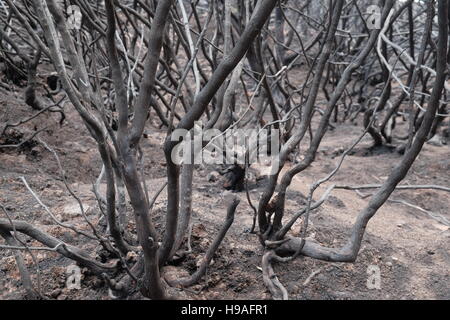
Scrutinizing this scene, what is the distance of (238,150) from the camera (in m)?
2.58

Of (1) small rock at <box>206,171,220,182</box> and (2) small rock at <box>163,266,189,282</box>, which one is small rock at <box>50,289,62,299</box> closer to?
(2) small rock at <box>163,266,189,282</box>

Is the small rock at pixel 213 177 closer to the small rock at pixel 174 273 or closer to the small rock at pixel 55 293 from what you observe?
the small rock at pixel 174 273

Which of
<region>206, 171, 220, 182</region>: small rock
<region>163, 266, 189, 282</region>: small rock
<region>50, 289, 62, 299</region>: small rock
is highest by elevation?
<region>206, 171, 220, 182</region>: small rock

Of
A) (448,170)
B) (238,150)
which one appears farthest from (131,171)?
(448,170)

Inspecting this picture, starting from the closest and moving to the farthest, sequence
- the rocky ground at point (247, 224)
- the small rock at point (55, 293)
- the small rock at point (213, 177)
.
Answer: the small rock at point (55, 293)
the rocky ground at point (247, 224)
the small rock at point (213, 177)

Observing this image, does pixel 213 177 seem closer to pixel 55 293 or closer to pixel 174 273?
pixel 174 273

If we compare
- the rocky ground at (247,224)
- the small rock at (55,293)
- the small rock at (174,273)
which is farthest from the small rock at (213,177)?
the small rock at (55,293)

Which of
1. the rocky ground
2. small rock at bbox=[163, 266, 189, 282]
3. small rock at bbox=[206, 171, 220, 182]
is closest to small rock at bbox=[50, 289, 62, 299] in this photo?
the rocky ground

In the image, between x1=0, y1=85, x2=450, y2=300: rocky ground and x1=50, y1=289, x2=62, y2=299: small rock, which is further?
x1=0, y1=85, x2=450, y2=300: rocky ground

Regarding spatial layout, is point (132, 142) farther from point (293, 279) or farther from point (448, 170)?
point (448, 170)

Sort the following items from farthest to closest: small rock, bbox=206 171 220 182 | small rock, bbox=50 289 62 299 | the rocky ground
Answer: small rock, bbox=206 171 220 182 < the rocky ground < small rock, bbox=50 289 62 299

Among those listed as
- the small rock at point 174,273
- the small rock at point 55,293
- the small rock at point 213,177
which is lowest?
the small rock at point 55,293

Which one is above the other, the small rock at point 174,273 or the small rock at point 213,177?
the small rock at point 213,177
